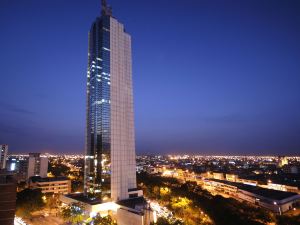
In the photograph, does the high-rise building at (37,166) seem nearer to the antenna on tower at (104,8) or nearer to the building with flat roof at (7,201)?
the antenna on tower at (104,8)

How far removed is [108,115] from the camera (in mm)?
51469

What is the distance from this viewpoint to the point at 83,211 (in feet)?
138

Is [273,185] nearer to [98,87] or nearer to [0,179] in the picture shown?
[98,87]

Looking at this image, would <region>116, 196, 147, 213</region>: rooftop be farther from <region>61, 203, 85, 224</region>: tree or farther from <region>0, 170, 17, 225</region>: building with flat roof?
<region>0, 170, 17, 225</region>: building with flat roof

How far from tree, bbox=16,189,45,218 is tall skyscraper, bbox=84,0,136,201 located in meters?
9.91

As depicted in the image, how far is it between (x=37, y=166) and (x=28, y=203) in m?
55.3

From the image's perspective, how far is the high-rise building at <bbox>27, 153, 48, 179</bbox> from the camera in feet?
319

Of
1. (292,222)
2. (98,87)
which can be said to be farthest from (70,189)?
(292,222)

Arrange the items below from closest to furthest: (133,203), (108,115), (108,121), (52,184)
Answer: (133,203)
(108,121)
(108,115)
(52,184)

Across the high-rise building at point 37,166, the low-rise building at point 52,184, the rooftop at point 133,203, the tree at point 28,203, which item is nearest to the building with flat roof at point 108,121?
the rooftop at point 133,203

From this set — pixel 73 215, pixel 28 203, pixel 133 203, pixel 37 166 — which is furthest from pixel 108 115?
pixel 37 166

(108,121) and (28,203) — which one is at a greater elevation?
(108,121)

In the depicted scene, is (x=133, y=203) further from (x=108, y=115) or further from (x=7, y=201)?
(x=7, y=201)

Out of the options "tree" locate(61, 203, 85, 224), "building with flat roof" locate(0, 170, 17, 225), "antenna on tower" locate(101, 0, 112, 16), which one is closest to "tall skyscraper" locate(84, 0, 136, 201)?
"antenna on tower" locate(101, 0, 112, 16)
